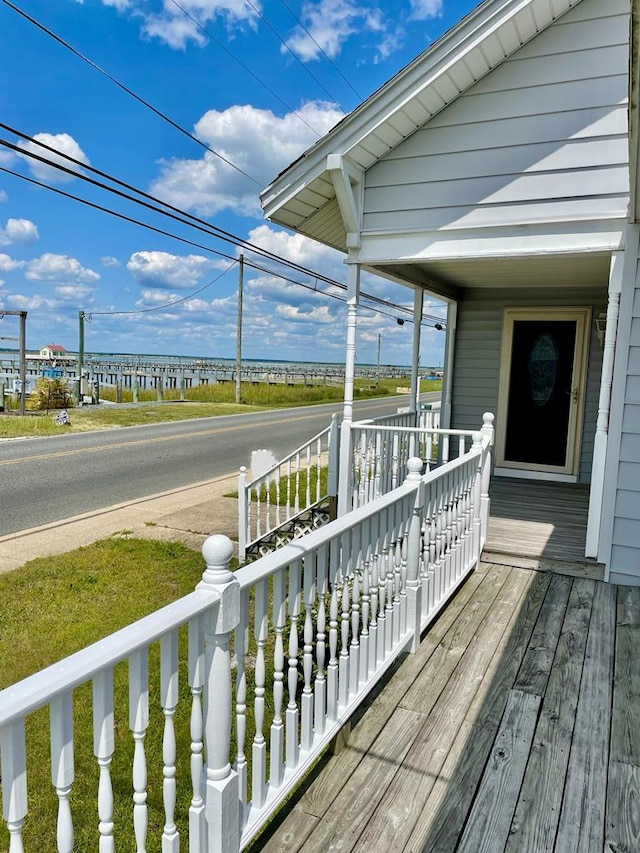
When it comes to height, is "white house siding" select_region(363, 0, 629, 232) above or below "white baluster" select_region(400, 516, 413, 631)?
above

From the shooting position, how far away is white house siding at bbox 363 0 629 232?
420 centimetres

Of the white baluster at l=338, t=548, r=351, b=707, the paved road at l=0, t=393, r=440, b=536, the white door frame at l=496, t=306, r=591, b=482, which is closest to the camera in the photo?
the white baluster at l=338, t=548, r=351, b=707

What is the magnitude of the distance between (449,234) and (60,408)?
54.4 ft

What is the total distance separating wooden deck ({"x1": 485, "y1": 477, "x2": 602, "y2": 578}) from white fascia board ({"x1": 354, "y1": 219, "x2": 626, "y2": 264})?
7.72ft

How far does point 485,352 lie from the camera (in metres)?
7.64

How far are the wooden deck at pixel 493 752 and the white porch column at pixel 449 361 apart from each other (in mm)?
4461

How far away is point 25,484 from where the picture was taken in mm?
8375

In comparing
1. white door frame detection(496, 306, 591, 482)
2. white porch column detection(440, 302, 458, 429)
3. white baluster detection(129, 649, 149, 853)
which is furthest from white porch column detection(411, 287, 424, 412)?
white baluster detection(129, 649, 149, 853)

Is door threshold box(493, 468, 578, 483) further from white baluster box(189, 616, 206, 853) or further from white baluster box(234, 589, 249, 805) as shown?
white baluster box(189, 616, 206, 853)

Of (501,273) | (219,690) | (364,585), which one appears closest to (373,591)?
(364,585)

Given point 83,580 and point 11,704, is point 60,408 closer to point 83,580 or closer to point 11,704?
point 83,580

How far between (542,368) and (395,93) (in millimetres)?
4042

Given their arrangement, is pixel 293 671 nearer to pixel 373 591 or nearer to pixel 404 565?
pixel 373 591

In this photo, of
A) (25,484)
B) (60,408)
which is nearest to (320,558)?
(25,484)
